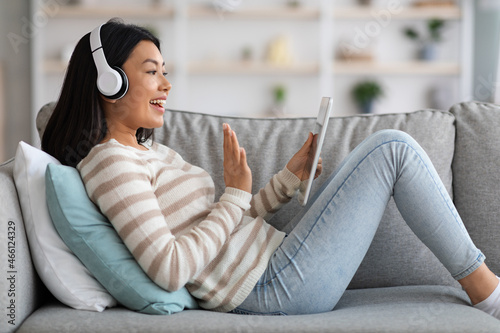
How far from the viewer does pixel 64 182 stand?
1180 millimetres

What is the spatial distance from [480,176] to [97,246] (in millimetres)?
1000

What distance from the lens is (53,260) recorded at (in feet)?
3.92

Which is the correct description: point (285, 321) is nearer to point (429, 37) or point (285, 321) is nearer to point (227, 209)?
point (227, 209)

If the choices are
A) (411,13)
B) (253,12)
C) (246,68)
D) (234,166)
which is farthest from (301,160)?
(411,13)

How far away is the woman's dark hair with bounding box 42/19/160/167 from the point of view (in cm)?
133

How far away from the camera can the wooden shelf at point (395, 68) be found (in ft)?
15.6

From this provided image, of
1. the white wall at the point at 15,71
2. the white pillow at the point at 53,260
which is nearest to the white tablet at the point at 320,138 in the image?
the white pillow at the point at 53,260

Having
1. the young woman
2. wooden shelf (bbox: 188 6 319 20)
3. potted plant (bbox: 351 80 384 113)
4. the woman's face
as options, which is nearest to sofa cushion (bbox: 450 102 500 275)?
the young woman

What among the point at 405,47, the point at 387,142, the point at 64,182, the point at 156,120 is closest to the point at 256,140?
the point at 156,120

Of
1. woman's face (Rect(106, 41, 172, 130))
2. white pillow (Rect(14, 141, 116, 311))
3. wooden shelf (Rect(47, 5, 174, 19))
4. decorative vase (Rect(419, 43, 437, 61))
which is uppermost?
wooden shelf (Rect(47, 5, 174, 19))

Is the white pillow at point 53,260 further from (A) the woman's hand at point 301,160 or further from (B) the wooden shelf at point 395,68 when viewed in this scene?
(B) the wooden shelf at point 395,68

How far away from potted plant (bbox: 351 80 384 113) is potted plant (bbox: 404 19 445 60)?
0.48 m

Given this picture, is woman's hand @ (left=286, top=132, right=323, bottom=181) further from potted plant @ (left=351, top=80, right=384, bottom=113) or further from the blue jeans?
potted plant @ (left=351, top=80, right=384, bottom=113)

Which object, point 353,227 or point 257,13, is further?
point 257,13
